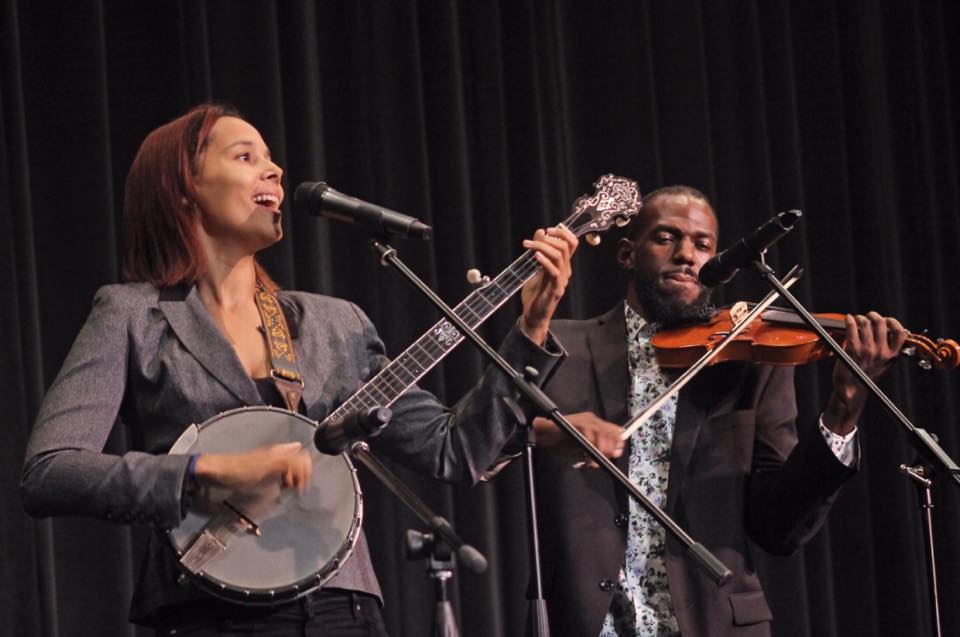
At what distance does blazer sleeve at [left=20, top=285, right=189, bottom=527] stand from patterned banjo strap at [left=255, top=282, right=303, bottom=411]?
0.24 metres

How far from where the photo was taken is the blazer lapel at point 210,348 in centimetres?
246

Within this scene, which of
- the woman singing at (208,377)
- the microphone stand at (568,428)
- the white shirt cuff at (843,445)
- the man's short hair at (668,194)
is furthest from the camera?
the man's short hair at (668,194)

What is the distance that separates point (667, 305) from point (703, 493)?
0.51 metres

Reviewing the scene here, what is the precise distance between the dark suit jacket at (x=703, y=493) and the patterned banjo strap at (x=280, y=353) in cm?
72

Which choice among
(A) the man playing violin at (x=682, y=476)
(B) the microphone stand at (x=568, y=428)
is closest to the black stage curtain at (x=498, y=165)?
(A) the man playing violin at (x=682, y=476)

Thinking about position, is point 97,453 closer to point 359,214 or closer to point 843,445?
point 359,214

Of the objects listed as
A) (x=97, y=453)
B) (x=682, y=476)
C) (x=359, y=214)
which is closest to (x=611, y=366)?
(x=682, y=476)

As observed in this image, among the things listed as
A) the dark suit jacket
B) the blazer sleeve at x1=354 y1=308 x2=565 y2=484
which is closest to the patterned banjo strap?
the blazer sleeve at x1=354 y1=308 x2=565 y2=484

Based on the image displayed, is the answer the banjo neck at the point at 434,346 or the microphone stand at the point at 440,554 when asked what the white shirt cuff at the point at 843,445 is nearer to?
the banjo neck at the point at 434,346

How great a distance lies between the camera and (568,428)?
2215mm

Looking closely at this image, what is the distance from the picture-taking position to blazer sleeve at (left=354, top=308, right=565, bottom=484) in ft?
8.31

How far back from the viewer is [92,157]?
3.74 meters

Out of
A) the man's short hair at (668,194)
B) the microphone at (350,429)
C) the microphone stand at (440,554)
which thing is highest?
the man's short hair at (668,194)

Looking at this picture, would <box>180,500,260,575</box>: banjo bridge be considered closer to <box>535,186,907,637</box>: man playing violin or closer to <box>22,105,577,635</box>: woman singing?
<box>22,105,577,635</box>: woman singing
